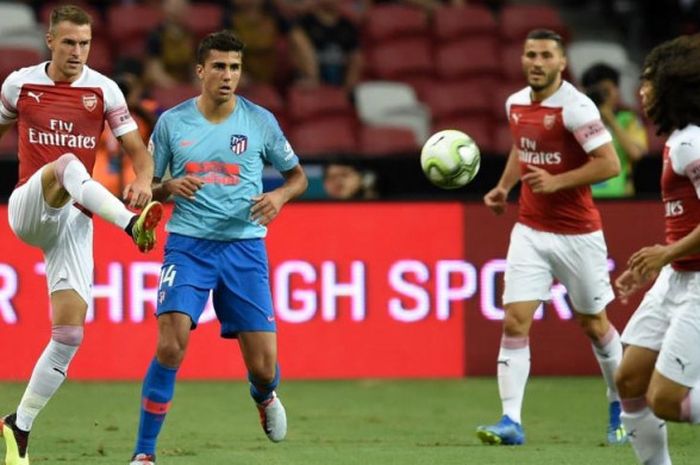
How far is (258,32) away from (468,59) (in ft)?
7.81

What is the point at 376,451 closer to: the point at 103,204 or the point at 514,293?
the point at 514,293

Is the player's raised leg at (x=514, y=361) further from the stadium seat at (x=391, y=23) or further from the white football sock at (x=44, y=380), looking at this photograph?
the stadium seat at (x=391, y=23)

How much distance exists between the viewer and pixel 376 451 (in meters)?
9.68

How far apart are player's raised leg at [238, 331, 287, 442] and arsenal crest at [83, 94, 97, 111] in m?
1.44

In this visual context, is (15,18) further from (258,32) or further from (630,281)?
(630,281)

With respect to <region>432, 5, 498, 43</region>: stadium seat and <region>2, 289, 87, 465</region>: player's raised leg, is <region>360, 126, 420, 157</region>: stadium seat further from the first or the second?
<region>2, 289, 87, 465</region>: player's raised leg

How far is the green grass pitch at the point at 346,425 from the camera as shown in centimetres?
938

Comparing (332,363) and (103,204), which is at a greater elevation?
(103,204)

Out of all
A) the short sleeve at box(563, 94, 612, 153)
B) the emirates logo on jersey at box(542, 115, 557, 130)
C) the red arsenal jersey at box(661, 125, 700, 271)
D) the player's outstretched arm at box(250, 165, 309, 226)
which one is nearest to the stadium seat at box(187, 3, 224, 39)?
the emirates logo on jersey at box(542, 115, 557, 130)

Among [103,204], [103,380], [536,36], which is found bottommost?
[103,380]

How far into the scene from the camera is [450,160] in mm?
9820

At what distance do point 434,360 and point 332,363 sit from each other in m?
0.82

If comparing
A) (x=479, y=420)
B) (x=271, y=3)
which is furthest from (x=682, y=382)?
(x=271, y=3)

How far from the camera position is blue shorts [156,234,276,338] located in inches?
343
